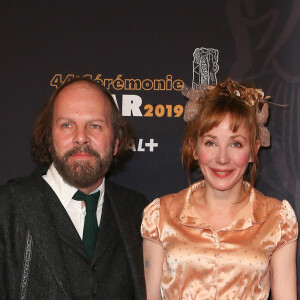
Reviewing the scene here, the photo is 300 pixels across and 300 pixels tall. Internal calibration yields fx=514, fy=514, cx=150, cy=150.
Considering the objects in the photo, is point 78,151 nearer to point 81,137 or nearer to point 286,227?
point 81,137

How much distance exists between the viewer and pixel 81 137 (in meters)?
2.20

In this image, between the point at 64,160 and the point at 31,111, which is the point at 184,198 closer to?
the point at 64,160

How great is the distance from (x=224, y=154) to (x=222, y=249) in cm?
39

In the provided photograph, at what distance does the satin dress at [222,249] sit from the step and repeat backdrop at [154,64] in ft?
1.64

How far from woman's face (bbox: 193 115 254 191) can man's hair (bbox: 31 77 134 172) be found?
0.48m

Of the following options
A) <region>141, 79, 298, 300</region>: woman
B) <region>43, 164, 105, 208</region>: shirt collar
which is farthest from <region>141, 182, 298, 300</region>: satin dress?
<region>43, 164, 105, 208</region>: shirt collar

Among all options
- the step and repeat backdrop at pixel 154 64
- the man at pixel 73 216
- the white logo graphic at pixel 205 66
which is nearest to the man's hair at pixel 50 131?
the man at pixel 73 216

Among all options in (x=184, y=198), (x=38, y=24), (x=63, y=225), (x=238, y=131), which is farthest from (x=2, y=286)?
(x=38, y=24)

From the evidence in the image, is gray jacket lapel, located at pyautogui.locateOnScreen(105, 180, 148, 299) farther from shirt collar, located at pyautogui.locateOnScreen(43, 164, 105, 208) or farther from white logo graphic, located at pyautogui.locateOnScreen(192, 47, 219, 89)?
white logo graphic, located at pyautogui.locateOnScreen(192, 47, 219, 89)

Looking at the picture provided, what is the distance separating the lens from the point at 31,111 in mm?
2777

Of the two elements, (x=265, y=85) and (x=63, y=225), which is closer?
(x=63, y=225)

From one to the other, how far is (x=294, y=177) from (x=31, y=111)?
144 cm

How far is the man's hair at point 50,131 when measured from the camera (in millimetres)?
2416

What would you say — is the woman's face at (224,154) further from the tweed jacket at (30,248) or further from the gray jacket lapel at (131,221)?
the tweed jacket at (30,248)
